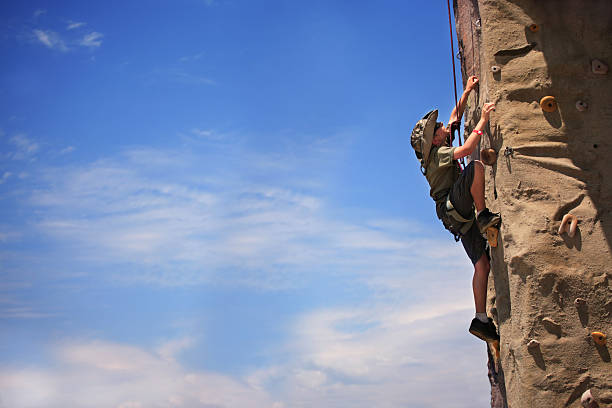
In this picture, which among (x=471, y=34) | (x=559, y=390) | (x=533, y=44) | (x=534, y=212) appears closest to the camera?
(x=559, y=390)

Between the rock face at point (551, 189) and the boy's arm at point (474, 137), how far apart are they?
0.23 feet

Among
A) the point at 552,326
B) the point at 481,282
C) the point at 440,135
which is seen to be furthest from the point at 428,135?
the point at 552,326

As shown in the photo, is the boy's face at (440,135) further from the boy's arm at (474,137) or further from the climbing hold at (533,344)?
the climbing hold at (533,344)

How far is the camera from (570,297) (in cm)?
545

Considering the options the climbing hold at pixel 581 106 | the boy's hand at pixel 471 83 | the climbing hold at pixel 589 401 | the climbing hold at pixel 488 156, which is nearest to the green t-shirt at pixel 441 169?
the climbing hold at pixel 488 156

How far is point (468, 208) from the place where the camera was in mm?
6121

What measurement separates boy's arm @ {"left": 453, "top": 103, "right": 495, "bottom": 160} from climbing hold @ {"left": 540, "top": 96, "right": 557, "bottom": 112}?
0.43 metres

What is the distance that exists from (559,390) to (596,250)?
47.2 inches

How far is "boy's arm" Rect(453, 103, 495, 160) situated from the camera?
5934 millimetres

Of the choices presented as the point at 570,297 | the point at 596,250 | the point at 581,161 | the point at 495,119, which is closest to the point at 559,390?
the point at 570,297

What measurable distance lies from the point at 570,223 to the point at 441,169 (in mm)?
1280

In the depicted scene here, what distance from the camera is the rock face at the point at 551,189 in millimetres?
5371

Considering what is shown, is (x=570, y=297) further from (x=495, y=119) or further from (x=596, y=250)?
(x=495, y=119)

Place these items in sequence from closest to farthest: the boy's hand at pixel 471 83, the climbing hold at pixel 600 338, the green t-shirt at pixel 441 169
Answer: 1. the climbing hold at pixel 600 338
2. the green t-shirt at pixel 441 169
3. the boy's hand at pixel 471 83
